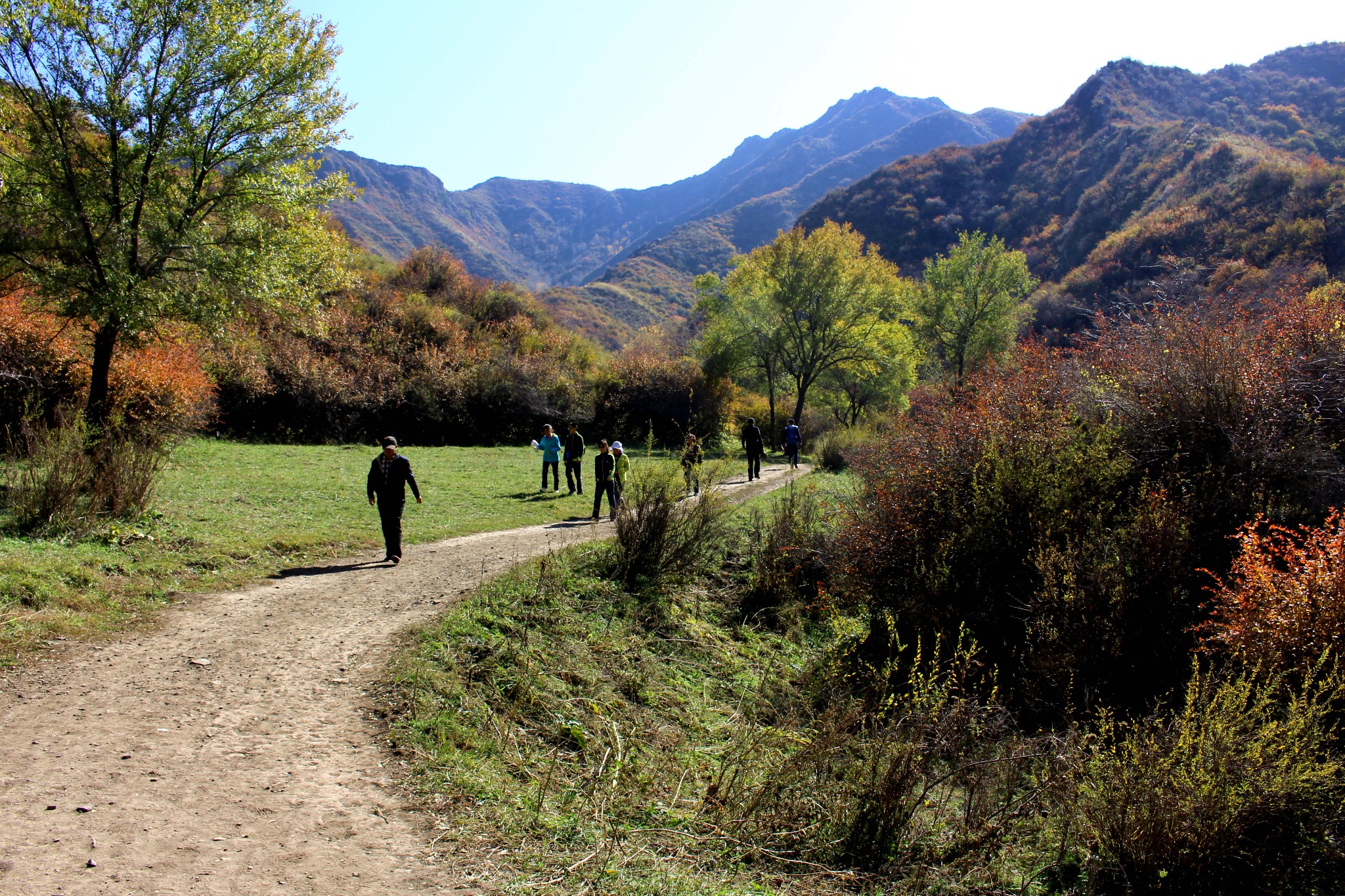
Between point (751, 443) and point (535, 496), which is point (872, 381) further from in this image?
point (535, 496)

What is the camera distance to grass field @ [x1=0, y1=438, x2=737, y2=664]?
6.66 metres

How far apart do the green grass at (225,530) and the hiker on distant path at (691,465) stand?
13.4 feet

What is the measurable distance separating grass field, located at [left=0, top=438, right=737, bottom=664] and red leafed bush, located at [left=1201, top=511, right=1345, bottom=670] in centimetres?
1018

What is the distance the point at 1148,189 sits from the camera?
61.9 m

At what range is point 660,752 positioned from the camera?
19.9ft

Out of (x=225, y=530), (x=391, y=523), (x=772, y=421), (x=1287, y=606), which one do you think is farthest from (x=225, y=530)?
(x=772, y=421)

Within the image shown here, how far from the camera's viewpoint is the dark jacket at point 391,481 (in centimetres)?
995

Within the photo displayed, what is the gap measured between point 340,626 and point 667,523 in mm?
4797

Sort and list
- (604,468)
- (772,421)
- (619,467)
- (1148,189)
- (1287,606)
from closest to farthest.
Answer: (1287,606)
(619,467)
(604,468)
(772,421)
(1148,189)

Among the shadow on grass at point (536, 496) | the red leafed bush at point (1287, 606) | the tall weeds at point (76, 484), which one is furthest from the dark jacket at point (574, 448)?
the red leafed bush at point (1287, 606)

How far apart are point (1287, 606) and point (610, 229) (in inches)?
8104

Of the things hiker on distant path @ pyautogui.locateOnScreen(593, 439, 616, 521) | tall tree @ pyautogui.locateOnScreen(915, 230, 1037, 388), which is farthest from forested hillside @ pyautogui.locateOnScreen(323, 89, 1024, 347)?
hiker on distant path @ pyautogui.locateOnScreen(593, 439, 616, 521)

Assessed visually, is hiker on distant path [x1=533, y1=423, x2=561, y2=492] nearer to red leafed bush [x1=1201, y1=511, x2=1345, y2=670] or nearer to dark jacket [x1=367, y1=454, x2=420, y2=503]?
dark jacket [x1=367, y1=454, x2=420, y2=503]

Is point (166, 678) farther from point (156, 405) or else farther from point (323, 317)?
point (156, 405)
